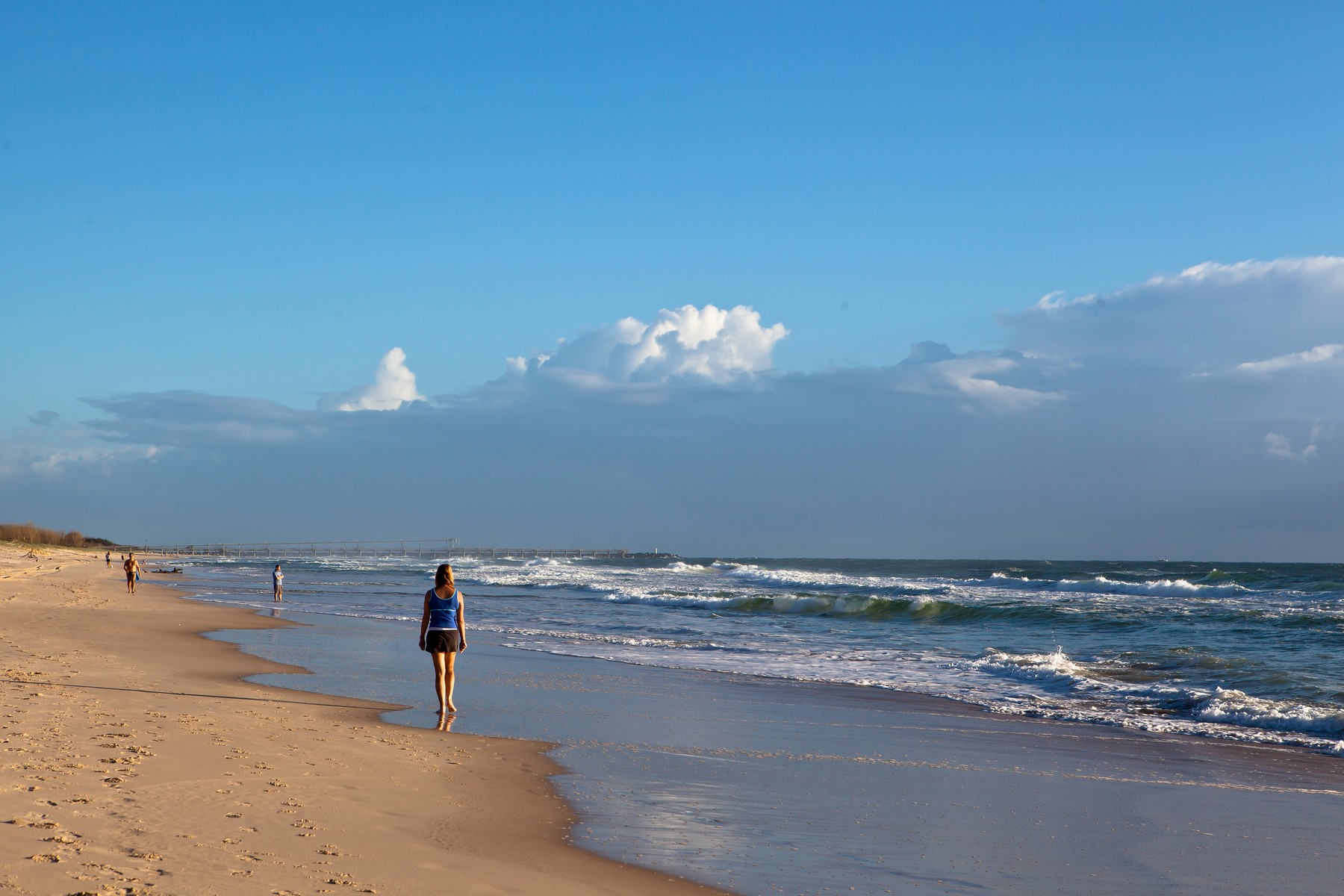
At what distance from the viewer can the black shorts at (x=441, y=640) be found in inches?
410

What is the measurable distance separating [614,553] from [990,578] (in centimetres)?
11518

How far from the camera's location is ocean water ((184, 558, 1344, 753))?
1280 centimetres

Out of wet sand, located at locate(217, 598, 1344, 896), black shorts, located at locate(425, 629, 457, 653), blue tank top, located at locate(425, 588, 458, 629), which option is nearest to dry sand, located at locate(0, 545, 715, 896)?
wet sand, located at locate(217, 598, 1344, 896)

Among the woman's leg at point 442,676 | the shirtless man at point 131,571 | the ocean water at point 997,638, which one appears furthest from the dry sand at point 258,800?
the shirtless man at point 131,571

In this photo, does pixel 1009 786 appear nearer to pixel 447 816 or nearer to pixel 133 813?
pixel 447 816

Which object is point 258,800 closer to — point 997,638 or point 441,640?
point 441,640

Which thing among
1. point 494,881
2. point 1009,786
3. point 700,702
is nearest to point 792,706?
point 700,702

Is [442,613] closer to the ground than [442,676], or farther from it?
farther from it

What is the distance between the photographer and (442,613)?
34.6ft

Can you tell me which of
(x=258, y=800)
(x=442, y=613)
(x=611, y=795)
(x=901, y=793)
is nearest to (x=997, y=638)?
(x=442, y=613)

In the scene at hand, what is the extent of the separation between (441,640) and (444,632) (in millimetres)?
82

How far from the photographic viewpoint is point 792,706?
12086 mm

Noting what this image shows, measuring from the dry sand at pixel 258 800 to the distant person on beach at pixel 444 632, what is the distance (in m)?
0.78

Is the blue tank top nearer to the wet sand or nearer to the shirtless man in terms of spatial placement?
the wet sand
